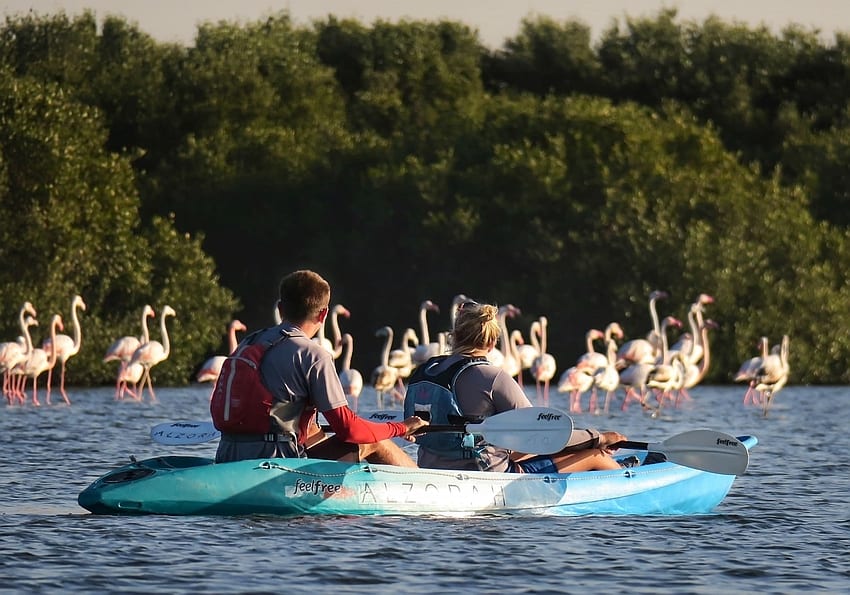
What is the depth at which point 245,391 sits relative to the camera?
11.5 metres

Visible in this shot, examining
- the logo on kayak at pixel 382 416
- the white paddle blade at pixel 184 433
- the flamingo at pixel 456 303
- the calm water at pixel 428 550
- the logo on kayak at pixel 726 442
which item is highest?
the flamingo at pixel 456 303

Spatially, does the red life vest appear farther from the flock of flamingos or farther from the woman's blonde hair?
the flock of flamingos

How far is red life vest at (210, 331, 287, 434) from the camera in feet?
37.7

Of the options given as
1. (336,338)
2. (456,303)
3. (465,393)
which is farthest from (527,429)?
(336,338)

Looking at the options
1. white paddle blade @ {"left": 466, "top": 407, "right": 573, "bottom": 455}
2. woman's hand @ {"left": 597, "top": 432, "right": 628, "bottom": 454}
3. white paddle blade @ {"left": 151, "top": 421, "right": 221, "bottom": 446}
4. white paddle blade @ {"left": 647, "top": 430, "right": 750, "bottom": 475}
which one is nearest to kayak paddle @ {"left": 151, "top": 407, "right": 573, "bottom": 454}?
white paddle blade @ {"left": 466, "top": 407, "right": 573, "bottom": 455}

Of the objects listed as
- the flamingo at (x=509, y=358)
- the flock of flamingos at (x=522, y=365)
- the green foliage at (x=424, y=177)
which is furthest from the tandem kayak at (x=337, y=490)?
the green foliage at (x=424, y=177)

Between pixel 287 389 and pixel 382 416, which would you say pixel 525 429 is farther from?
pixel 382 416

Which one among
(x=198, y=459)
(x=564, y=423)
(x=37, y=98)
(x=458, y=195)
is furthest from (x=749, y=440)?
(x=458, y=195)

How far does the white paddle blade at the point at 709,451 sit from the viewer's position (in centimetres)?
1296

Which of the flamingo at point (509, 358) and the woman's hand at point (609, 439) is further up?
the flamingo at point (509, 358)

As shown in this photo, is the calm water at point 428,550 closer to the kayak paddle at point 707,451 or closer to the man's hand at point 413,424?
the kayak paddle at point 707,451

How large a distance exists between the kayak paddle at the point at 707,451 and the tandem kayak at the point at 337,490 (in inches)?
14.6

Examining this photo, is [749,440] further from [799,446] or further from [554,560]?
[799,446]

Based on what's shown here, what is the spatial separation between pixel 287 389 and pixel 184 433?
1927 mm
